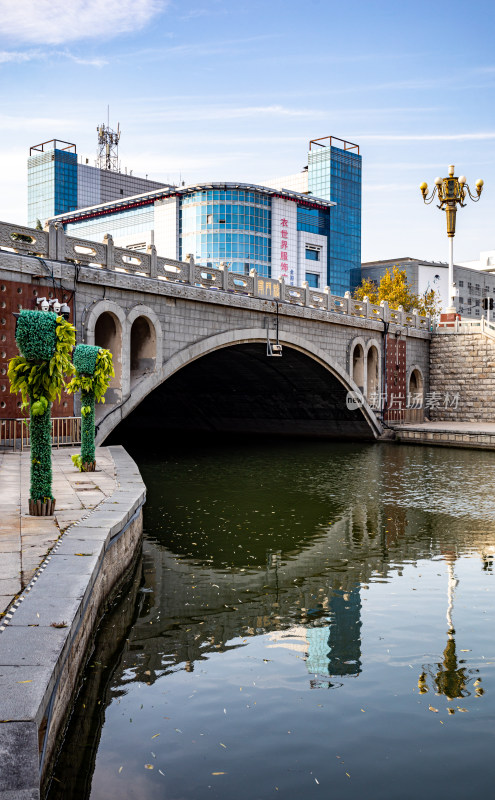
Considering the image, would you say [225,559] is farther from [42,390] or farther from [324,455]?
[324,455]

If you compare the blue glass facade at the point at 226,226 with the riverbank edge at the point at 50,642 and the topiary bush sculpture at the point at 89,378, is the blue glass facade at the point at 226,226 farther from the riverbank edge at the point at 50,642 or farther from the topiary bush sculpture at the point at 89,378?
the riverbank edge at the point at 50,642

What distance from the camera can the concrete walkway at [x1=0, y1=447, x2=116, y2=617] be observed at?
20.6ft

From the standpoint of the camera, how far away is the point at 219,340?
22250 mm

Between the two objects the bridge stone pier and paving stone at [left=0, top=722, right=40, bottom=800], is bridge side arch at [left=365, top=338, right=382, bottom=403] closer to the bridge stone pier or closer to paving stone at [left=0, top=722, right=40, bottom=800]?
the bridge stone pier

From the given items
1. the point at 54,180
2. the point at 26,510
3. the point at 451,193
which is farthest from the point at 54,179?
the point at 26,510

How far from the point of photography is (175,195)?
64.4 m

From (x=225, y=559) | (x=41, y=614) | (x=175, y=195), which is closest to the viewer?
(x=41, y=614)

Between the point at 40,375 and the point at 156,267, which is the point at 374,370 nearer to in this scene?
the point at 156,267

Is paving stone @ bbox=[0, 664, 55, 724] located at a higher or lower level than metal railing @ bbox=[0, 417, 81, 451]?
lower

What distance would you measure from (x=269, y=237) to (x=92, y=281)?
4916 cm

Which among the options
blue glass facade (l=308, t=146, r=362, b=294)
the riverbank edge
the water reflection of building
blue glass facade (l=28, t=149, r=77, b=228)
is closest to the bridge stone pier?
the riverbank edge

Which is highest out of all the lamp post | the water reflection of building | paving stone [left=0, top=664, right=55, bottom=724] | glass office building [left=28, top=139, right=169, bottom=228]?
glass office building [left=28, top=139, right=169, bottom=228]

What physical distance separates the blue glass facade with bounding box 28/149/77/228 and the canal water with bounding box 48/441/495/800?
7697 cm

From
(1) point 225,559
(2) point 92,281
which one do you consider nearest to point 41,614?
(1) point 225,559
